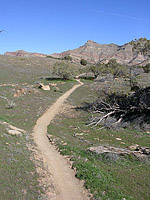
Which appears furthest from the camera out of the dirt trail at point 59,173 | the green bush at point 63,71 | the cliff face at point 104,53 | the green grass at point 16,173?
the cliff face at point 104,53

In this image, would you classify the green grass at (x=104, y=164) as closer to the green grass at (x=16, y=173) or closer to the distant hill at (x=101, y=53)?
the green grass at (x=16, y=173)

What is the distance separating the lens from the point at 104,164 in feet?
29.7

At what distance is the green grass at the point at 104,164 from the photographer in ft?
22.2

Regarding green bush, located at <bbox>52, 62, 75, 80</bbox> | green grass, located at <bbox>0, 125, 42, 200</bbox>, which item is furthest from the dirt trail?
green bush, located at <bbox>52, 62, 75, 80</bbox>

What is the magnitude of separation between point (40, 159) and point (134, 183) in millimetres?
4396

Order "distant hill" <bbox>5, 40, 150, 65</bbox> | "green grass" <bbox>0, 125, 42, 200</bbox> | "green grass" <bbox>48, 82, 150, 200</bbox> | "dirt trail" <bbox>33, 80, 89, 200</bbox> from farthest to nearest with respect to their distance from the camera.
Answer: "distant hill" <bbox>5, 40, 150, 65</bbox> → "green grass" <bbox>48, 82, 150, 200</bbox> → "dirt trail" <bbox>33, 80, 89, 200</bbox> → "green grass" <bbox>0, 125, 42, 200</bbox>

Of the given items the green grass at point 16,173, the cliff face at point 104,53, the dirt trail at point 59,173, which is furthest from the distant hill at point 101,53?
the green grass at point 16,173

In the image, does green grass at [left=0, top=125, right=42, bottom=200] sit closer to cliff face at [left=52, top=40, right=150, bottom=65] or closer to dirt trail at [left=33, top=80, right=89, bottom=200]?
dirt trail at [left=33, top=80, right=89, bottom=200]

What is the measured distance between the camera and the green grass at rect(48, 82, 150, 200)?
22.2 feet

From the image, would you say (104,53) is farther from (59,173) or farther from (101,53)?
(59,173)

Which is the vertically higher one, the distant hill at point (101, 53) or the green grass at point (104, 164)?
the distant hill at point (101, 53)

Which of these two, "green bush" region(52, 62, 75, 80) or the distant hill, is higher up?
the distant hill

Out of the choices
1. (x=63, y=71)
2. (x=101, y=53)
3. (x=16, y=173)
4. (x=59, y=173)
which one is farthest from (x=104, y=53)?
(x=16, y=173)

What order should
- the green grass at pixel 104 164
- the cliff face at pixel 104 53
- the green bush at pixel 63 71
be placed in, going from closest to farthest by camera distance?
the green grass at pixel 104 164
the green bush at pixel 63 71
the cliff face at pixel 104 53
